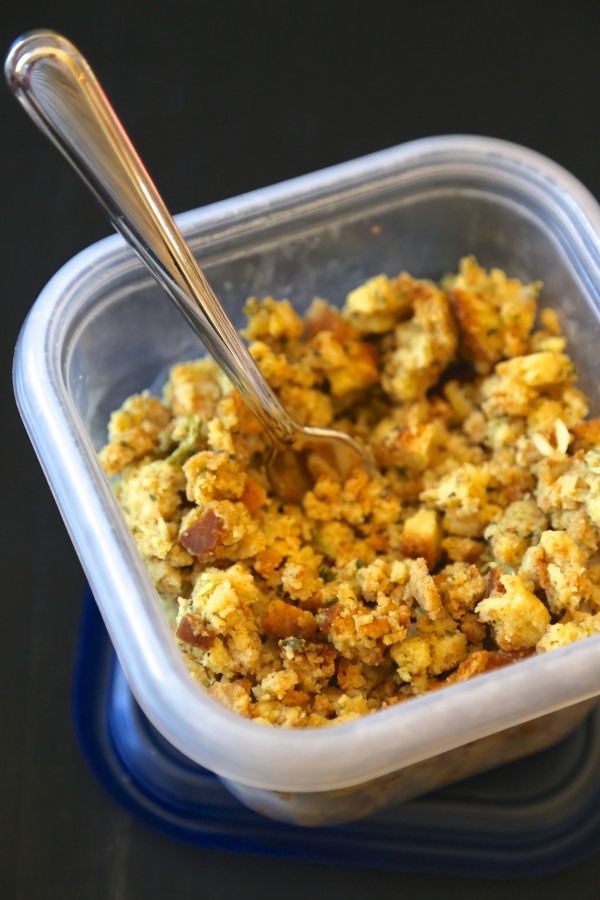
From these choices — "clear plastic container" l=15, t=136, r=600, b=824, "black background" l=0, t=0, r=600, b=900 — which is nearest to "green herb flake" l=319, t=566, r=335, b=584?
"clear plastic container" l=15, t=136, r=600, b=824

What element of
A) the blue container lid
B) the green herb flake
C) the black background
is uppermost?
the black background

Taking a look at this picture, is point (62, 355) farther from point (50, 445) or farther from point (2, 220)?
point (2, 220)

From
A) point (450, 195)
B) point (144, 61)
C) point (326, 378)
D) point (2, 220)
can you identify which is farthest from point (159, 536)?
point (144, 61)

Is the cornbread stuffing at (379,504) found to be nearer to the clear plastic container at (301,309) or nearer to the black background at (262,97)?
the clear plastic container at (301,309)

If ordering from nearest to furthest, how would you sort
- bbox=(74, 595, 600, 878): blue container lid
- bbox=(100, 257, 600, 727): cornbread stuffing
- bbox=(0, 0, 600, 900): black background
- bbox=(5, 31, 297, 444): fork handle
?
bbox=(5, 31, 297, 444): fork handle
bbox=(100, 257, 600, 727): cornbread stuffing
bbox=(74, 595, 600, 878): blue container lid
bbox=(0, 0, 600, 900): black background

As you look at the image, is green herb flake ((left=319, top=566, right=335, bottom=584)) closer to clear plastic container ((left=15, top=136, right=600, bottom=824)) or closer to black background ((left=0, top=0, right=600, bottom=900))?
clear plastic container ((left=15, top=136, right=600, bottom=824))

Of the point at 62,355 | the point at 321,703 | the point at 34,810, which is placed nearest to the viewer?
the point at 321,703
